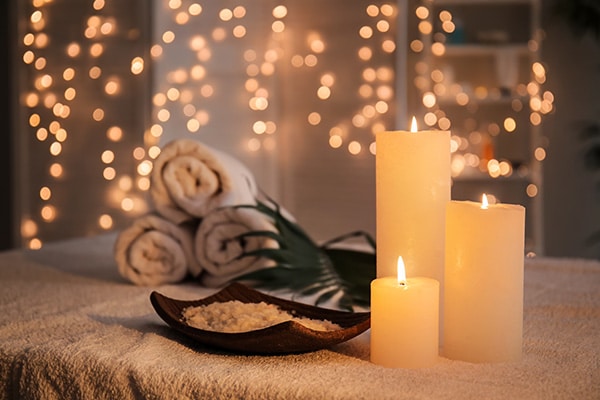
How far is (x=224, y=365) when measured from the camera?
33.3 inches

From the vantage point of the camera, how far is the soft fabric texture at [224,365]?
767 mm

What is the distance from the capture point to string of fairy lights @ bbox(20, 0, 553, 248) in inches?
121

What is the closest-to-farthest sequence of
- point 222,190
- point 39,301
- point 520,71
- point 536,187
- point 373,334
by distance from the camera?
1. point 373,334
2. point 39,301
3. point 222,190
4. point 536,187
5. point 520,71

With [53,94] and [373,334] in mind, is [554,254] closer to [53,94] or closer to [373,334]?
[53,94]

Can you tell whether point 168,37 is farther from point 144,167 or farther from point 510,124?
point 510,124

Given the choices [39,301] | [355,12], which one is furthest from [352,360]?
[355,12]

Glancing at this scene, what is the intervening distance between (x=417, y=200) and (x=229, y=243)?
545 millimetres

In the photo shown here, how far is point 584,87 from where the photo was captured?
3.95 meters

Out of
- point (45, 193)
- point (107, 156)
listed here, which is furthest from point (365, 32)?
point (45, 193)

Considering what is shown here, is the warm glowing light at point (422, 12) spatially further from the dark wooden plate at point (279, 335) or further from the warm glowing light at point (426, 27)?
the dark wooden plate at point (279, 335)

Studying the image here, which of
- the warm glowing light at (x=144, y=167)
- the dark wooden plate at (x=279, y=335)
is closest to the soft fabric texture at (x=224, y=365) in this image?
the dark wooden plate at (x=279, y=335)

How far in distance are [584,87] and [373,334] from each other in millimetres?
3459

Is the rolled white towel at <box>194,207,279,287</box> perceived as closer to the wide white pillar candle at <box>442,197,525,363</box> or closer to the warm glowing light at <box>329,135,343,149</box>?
the wide white pillar candle at <box>442,197,525,363</box>

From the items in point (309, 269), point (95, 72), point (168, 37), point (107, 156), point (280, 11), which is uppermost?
point (280, 11)
